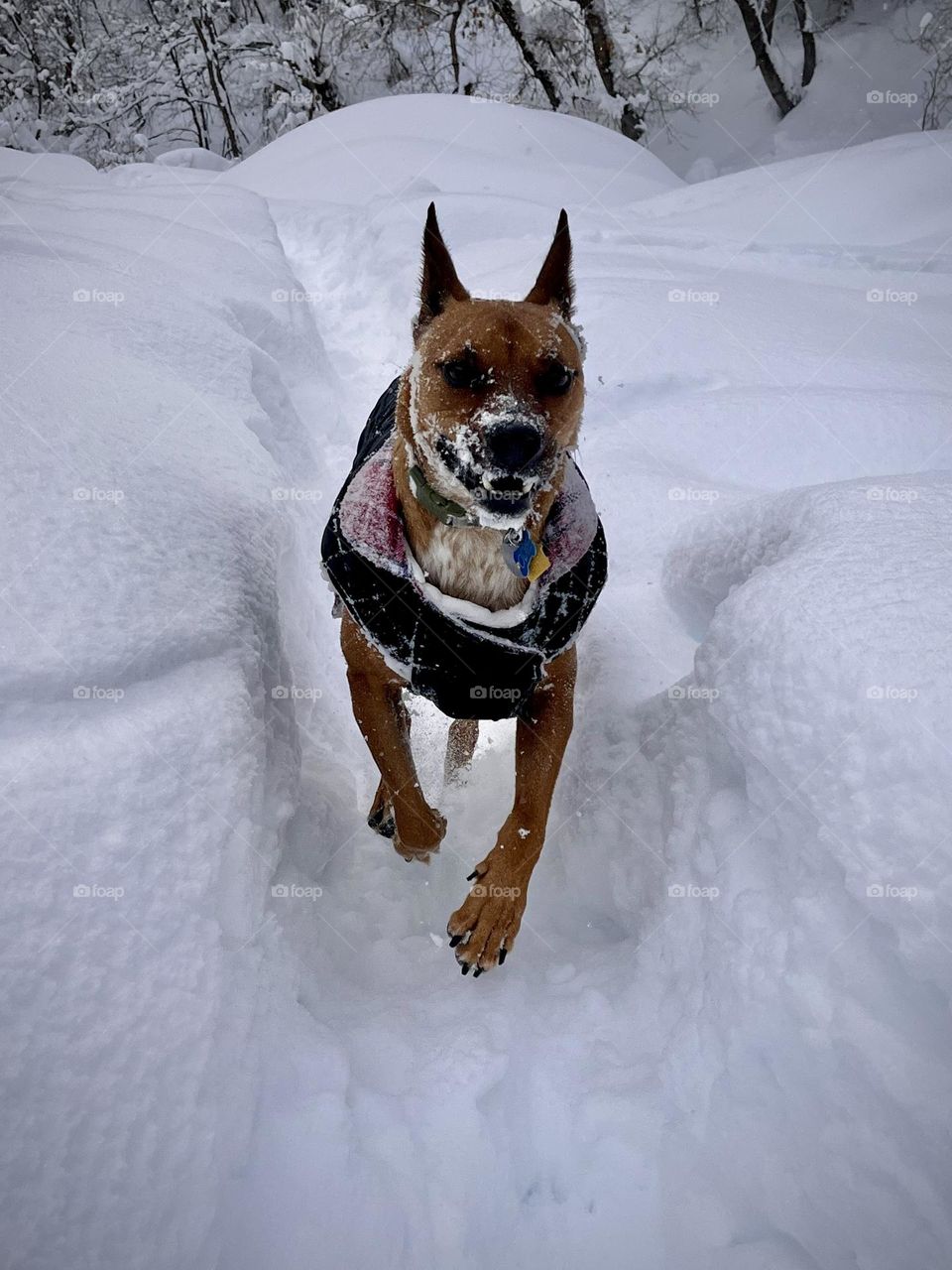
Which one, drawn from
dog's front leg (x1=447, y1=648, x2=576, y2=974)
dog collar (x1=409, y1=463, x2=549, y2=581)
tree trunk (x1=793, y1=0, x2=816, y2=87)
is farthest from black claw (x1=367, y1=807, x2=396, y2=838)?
tree trunk (x1=793, y1=0, x2=816, y2=87)

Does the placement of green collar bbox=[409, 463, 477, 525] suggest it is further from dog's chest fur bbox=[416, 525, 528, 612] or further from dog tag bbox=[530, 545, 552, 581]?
dog tag bbox=[530, 545, 552, 581]

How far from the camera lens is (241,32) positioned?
A: 14117 millimetres

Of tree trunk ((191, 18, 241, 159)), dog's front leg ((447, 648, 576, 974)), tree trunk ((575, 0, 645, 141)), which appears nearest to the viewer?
dog's front leg ((447, 648, 576, 974))

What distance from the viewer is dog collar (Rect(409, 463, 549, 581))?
68.9 inches

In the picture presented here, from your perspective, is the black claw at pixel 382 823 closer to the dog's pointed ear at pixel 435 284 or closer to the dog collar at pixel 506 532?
the dog collar at pixel 506 532

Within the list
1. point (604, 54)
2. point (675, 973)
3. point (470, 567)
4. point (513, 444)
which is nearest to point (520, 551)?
point (470, 567)

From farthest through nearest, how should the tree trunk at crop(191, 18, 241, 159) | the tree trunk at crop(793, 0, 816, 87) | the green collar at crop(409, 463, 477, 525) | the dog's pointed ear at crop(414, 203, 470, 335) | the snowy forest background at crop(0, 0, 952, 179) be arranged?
the tree trunk at crop(191, 18, 241, 159)
the tree trunk at crop(793, 0, 816, 87)
the snowy forest background at crop(0, 0, 952, 179)
the dog's pointed ear at crop(414, 203, 470, 335)
the green collar at crop(409, 463, 477, 525)

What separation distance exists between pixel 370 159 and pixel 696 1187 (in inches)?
332

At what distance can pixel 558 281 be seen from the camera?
77.9 inches

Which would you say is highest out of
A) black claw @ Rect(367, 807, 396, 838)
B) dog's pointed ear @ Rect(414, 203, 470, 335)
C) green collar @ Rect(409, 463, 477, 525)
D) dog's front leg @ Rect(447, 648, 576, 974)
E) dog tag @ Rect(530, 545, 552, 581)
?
dog's pointed ear @ Rect(414, 203, 470, 335)

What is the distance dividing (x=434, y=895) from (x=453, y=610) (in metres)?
0.96

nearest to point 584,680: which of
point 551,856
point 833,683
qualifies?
point 551,856

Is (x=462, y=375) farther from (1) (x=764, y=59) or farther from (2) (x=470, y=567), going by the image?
(1) (x=764, y=59)

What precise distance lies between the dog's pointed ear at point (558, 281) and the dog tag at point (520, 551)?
646mm
